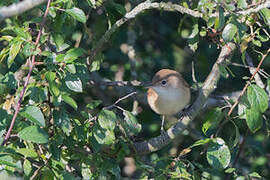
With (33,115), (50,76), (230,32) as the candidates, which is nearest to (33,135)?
(33,115)

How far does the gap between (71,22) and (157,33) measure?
281 centimetres

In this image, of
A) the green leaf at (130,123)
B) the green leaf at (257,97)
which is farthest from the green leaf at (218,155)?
the green leaf at (130,123)

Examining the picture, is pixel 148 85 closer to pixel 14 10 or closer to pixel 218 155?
pixel 218 155

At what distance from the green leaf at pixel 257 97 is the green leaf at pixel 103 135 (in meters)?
0.95

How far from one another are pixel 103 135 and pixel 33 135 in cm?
58

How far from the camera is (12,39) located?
9.47ft

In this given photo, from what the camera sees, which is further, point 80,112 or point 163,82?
point 163,82

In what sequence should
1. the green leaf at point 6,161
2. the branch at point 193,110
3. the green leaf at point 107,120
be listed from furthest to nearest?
the branch at point 193,110
the green leaf at point 107,120
the green leaf at point 6,161

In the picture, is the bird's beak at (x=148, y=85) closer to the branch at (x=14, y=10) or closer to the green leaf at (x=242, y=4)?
the green leaf at (x=242, y=4)

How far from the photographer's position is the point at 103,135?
3023 mm

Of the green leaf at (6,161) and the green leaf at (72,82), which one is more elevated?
the green leaf at (72,82)

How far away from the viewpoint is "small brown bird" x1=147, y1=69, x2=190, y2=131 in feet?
15.2

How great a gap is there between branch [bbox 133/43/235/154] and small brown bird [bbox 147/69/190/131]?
3.13ft

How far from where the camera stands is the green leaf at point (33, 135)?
258 centimetres
